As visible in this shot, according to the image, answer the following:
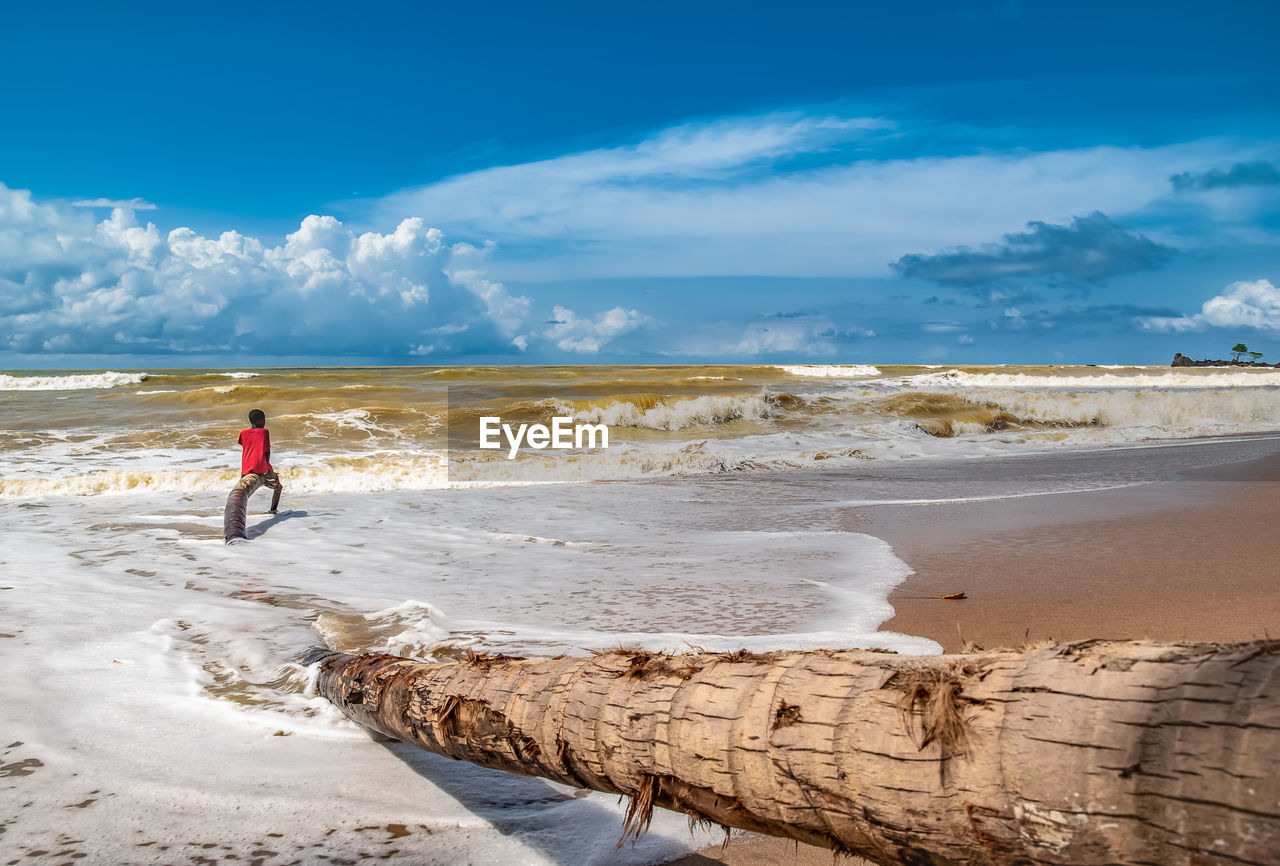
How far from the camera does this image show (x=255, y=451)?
938 centimetres

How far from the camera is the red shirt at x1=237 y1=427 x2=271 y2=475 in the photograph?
931 cm

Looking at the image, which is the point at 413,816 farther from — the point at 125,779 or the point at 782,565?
the point at 782,565

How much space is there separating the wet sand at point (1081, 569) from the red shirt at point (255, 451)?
278 inches

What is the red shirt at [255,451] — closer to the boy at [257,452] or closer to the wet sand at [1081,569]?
the boy at [257,452]

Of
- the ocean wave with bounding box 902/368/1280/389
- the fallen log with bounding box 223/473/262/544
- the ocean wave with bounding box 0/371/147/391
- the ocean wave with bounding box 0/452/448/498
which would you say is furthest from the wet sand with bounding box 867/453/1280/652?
the ocean wave with bounding box 0/371/147/391

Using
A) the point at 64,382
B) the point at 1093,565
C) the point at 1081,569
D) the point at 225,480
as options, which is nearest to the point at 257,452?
the point at 225,480

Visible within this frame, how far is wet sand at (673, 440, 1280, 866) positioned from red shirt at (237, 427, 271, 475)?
23.2 ft

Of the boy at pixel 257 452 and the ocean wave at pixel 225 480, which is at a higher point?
the boy at pixel 257 452

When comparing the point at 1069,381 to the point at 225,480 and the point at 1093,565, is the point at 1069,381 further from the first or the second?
the point at 225,480

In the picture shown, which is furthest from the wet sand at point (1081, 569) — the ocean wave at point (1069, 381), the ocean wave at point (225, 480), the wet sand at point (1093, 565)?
the ocean wave at point (1069, 381)

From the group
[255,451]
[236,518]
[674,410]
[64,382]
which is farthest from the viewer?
[64,382]

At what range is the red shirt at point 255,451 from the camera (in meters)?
9.31

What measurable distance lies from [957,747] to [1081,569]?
564 cm

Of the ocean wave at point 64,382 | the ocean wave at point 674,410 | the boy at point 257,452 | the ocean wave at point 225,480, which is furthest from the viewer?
the ocean wave at point 64,382
